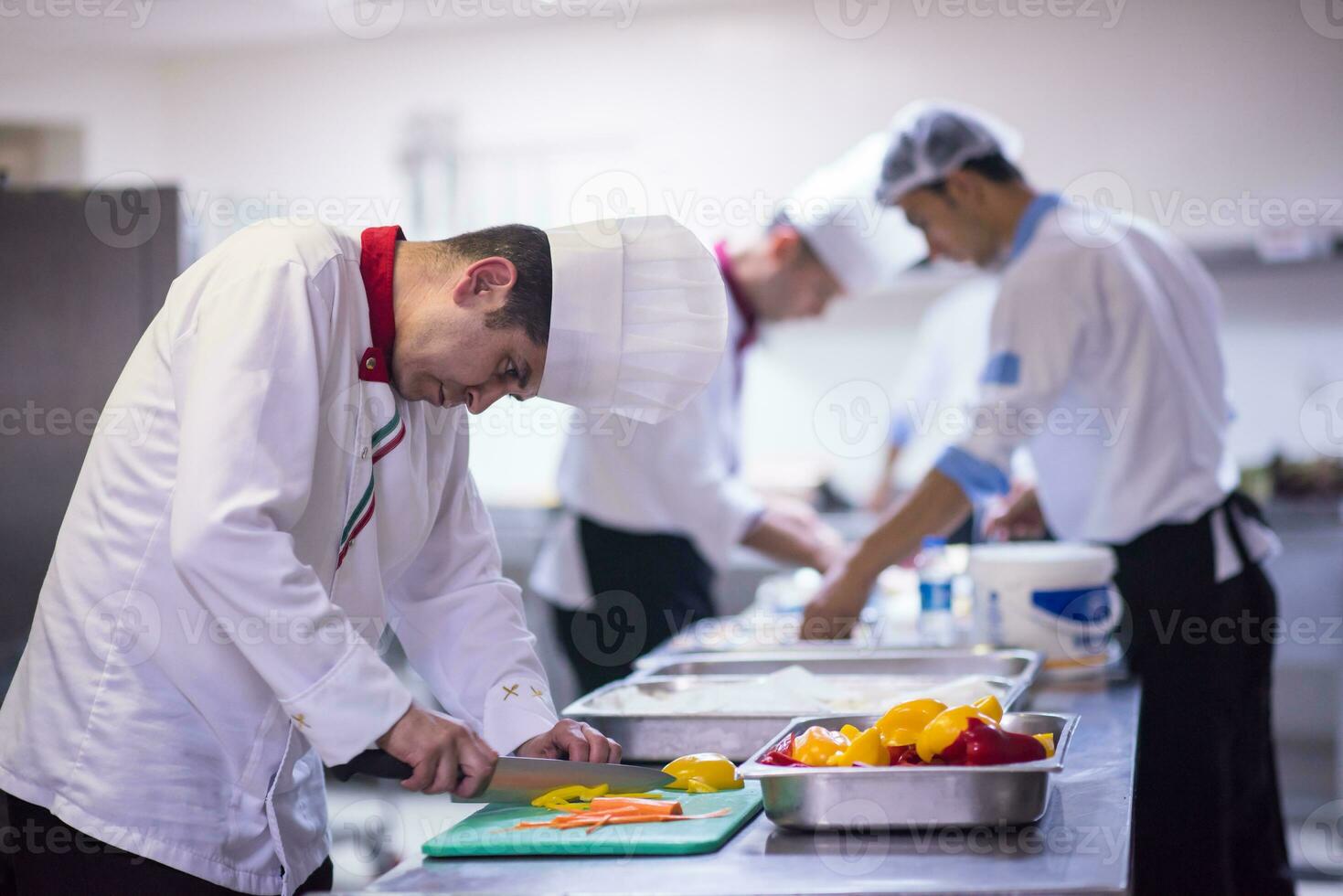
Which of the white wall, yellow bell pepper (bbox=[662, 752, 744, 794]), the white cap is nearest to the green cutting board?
yellow bell pepper (bbox=[662, 752, 744, 794])

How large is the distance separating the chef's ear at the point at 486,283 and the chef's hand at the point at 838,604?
1.14 metres

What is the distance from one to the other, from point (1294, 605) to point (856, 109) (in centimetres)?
220

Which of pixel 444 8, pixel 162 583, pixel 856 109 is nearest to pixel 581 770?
pixel 162 583

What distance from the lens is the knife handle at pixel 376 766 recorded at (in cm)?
115

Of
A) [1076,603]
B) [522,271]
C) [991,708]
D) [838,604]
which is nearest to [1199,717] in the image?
[1076,603]

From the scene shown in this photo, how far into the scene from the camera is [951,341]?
14.4 ft

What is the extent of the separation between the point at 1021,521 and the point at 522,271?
167cm

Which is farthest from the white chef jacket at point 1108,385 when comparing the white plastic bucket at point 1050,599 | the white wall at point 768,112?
the white wall at point 768,112

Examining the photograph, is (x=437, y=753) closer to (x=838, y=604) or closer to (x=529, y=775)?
(x=529, y=775)

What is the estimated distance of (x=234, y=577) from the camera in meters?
1.12

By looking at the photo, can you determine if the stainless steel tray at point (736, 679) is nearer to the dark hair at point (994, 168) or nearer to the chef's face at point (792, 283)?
the dark hair at point (994, 168)

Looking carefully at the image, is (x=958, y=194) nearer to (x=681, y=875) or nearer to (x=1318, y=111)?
(x=681, y=875)

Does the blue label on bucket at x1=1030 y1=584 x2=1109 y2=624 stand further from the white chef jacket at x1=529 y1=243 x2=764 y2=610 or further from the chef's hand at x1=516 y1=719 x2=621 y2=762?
the chef's hand at x1=516 y1=719 x2=621 y2=762

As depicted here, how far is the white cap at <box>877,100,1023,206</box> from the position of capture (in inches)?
94.7
